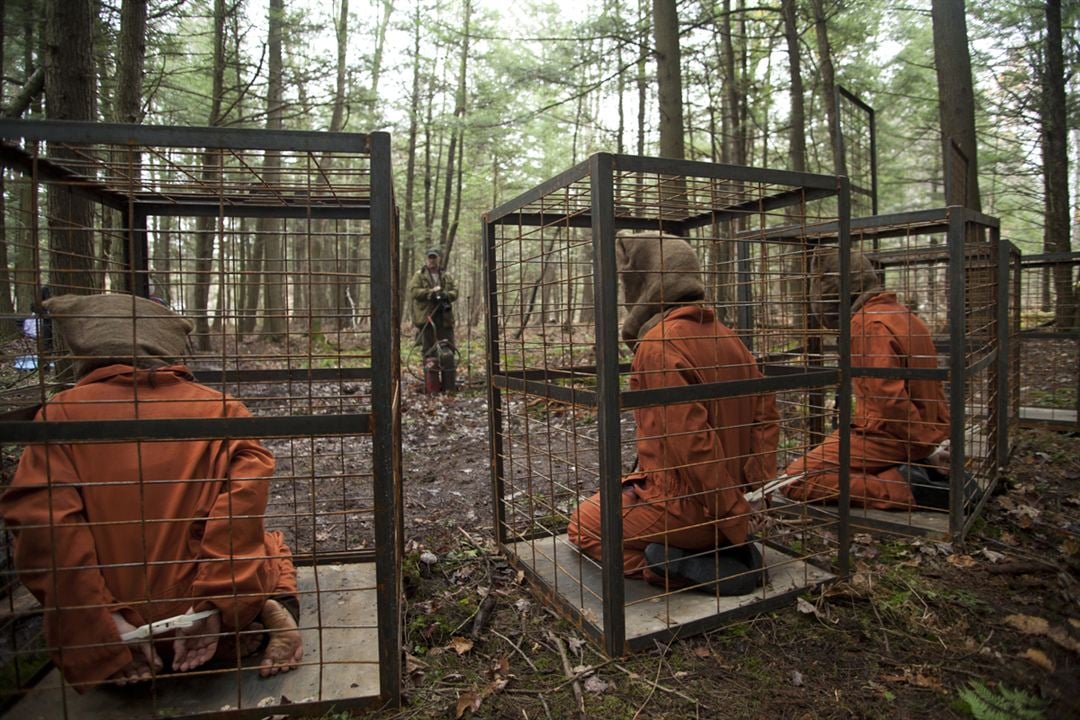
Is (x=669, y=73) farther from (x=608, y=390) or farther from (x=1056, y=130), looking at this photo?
(x=1056, y=130)

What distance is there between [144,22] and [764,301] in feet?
19.9

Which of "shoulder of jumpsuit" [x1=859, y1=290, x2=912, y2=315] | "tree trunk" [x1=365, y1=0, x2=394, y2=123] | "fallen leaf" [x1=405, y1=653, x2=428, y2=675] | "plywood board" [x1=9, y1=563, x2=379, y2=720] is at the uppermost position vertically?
"tree trunk" [x1=365, y1=0, x2=394, y2=123]

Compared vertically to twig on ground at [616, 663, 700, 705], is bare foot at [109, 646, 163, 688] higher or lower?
higher

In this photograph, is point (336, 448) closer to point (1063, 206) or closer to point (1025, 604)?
point (1025, 604)

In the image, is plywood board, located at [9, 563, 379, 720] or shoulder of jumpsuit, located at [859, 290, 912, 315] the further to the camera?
shoulder of jumpsuit, located at [859, 290, 912, 315]

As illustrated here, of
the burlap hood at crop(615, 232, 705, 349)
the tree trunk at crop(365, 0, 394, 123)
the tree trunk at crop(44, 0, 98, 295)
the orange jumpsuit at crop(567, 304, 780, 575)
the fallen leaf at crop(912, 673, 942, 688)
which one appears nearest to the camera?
the fallen leaf at crop(912, 673, 942, 688)

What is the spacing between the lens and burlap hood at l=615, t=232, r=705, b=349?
3.85 m

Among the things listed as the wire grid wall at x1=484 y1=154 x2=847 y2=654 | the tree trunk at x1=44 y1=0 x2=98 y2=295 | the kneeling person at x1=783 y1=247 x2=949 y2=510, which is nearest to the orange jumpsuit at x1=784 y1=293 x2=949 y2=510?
the kneeling person at x1=783 y1=247 x2=949 y2=510

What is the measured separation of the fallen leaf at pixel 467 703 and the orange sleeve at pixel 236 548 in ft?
3.51

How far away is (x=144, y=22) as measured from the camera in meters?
5.65

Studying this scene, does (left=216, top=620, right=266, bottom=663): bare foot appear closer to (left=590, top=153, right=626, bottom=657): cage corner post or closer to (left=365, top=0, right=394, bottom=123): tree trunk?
(left=590, top=153, right=626, bottom=657): cage corner post

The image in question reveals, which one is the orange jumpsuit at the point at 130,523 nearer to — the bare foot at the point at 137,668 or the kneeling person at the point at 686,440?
the bare foot at the point at 137,668

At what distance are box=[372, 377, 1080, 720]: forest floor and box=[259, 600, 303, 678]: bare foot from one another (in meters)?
0.59

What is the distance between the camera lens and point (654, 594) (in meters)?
3.97
